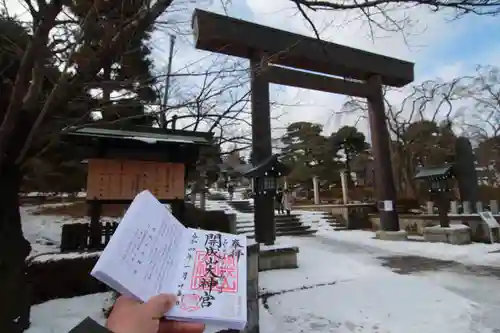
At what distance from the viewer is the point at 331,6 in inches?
128

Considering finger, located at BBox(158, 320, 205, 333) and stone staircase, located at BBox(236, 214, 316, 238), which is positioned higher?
finger, located at BBox(158, 320, 205, 333)

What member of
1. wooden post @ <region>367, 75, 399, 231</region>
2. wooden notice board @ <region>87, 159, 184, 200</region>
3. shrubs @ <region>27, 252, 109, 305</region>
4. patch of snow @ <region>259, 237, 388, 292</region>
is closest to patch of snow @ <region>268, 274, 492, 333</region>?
patch of snow @ <region>259, 237, 388, 292</region>

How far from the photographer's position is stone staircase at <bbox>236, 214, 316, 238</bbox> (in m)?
13.7

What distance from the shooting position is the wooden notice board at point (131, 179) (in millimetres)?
6328

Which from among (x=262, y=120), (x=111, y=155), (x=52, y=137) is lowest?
(x=52, y=137)

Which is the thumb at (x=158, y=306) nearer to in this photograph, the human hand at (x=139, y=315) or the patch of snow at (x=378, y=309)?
the human hand at (x=139, y=315)

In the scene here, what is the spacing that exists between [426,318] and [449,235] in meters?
7.28

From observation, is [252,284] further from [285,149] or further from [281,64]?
[281,64]

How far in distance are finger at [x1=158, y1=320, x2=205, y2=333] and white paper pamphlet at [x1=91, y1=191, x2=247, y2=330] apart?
3 cm

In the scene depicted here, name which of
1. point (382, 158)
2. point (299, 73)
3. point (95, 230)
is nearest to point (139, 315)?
point (95, 230)

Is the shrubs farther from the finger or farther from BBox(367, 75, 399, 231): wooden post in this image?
BBox(367, 75, 399, 231): wooden post

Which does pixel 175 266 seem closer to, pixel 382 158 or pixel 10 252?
pixel 10 252

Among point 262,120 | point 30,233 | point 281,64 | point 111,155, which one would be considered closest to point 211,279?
point 111,155

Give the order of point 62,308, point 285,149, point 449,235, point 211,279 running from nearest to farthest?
point 211,279, point 62,308, point 285,149, point 449,235
